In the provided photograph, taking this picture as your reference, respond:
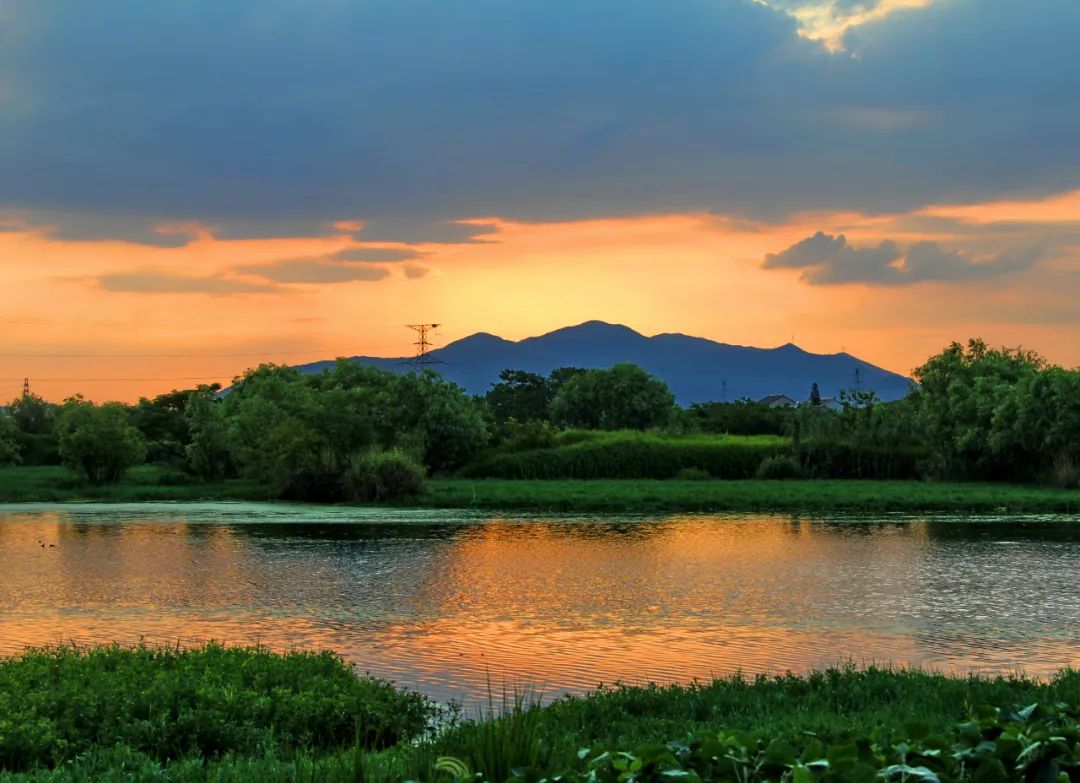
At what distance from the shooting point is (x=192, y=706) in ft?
34.6

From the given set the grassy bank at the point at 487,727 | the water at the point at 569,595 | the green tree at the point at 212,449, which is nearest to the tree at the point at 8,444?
the green tree at the point at 212,449

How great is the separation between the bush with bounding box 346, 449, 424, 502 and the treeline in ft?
0.17

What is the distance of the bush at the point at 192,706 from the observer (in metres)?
9.72

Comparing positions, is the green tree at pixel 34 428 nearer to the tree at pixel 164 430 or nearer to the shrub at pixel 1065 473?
the tree at pixel 164 430

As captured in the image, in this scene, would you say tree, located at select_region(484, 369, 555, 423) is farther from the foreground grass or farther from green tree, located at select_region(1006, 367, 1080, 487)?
the foreground grass

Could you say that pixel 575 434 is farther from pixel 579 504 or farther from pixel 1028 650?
pixel 1028 650

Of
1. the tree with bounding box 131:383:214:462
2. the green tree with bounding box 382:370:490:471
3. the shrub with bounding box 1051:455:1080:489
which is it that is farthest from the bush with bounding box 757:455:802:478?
the tree with bounding box 131:383:214:462

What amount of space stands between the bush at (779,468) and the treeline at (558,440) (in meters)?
0.08

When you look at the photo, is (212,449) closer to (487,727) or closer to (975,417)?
(975,417)

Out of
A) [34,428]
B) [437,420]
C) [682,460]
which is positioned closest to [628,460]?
[682,460]

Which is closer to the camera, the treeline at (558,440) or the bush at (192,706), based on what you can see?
the bush at (192,706)

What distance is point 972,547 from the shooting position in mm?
30266

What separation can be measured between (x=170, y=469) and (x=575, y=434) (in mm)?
26401

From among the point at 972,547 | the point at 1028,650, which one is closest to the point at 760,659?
the point at 1028,650
